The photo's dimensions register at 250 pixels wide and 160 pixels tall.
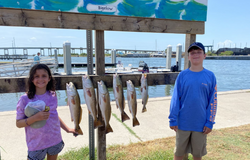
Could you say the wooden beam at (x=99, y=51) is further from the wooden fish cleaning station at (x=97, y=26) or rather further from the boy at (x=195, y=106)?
the boy at (x=195, y=106)

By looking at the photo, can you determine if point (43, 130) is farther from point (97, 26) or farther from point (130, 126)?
point (130, 126)

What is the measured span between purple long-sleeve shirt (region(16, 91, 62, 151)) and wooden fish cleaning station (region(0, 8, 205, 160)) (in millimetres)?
364

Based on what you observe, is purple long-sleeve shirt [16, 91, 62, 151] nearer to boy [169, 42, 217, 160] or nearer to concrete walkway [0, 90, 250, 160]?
boy [169, 42, 217, 160]

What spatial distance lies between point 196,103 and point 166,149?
1.50 metres

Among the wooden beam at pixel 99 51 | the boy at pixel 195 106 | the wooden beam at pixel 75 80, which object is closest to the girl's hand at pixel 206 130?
the boy at pixel 195 106

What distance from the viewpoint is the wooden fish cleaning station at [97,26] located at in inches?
78.1

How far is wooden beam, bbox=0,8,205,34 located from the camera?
1.95 m

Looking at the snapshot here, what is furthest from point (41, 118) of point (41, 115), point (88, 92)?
point (88, 92)

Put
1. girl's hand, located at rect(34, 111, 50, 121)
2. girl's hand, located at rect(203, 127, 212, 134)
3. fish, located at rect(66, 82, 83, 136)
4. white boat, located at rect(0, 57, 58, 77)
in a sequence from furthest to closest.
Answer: white boat, located at rect(0, 57, 58, 77), girl's hand, located at rect(203, 127, 212, 134), fish, located at rect(66, 82, 83, 136), girl's hand, located at rect(34, 111, 50, 121)

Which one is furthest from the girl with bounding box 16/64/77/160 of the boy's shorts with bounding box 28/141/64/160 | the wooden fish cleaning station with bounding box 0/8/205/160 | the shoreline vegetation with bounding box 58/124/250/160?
the shoreline vegetation with bounding box 58/124/250/160

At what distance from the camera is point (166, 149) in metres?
3.19

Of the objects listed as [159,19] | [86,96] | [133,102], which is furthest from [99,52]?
[159,19]

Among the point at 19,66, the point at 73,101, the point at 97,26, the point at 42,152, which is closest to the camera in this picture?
the point at 42,152

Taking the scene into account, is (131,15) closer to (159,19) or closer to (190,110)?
A: (159,19)
